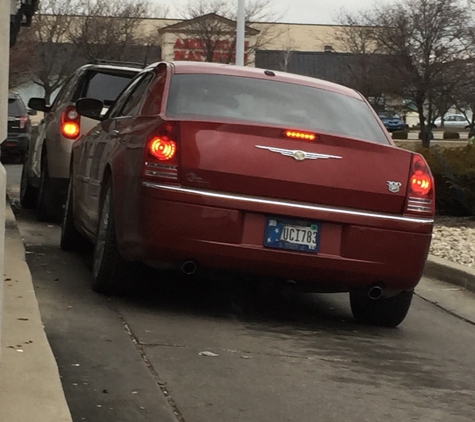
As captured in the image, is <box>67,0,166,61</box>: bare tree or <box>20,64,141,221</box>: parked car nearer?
<box>20,64,141,221</box>: parked car

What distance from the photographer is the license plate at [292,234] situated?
616 cm

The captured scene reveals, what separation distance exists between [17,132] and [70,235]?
48.5 feet

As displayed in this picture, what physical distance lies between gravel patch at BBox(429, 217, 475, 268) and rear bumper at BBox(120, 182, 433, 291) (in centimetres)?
382

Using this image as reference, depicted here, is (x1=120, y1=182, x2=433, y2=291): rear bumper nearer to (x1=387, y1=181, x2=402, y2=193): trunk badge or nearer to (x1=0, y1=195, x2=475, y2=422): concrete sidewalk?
(x1=387, y1=181, x2=402, y2=193): trunk badge

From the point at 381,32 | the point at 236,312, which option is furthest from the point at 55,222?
the point at 381,32

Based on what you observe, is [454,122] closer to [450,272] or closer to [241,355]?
[450,272]

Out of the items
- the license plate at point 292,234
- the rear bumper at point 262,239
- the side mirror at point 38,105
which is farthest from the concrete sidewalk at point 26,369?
the side mirror at point 38,105

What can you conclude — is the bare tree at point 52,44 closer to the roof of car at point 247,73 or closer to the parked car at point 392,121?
the parked car at point 392,121

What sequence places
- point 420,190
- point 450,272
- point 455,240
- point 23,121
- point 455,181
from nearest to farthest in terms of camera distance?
point 420,190 → point 450,272 → point 455,240 → point 455,181 → point 23,121

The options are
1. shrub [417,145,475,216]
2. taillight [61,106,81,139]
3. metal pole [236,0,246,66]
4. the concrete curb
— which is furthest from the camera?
metal pole [236,0,246,66]

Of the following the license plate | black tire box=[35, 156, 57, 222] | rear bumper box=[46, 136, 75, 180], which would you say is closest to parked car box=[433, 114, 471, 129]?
black tire box=[35, 156, 57, 222]

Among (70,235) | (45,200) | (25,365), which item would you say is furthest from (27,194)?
(25,365)

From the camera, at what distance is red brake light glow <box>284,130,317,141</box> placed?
20.6 feet

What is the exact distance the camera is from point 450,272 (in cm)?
947
